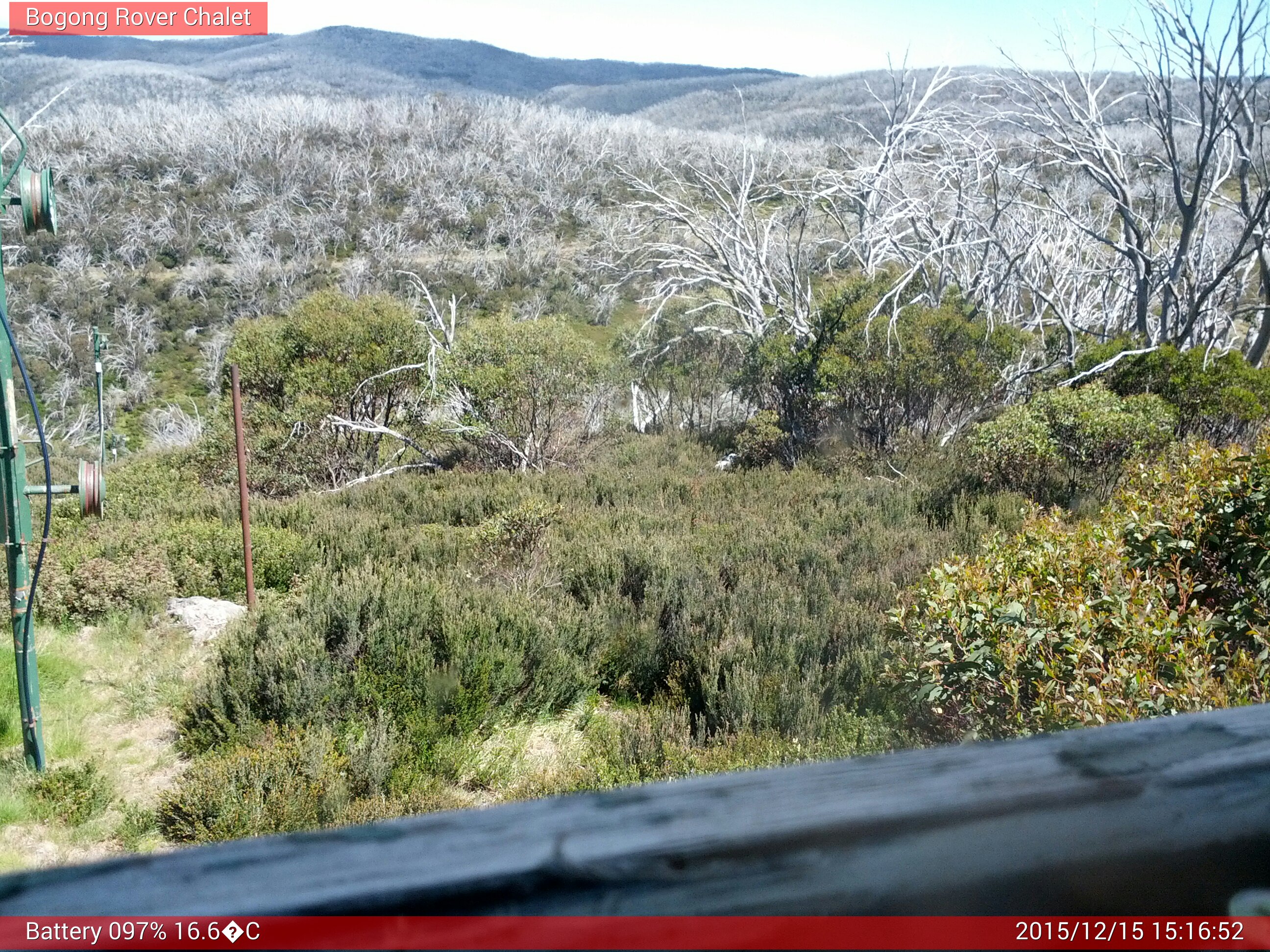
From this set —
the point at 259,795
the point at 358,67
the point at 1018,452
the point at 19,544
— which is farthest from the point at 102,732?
the point at 358,67

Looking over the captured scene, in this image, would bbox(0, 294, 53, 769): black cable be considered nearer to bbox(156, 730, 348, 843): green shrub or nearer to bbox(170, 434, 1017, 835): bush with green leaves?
bbox(170, 434, 1017, 835): bush with green leaves

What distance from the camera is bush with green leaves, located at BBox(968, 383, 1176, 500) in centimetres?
822

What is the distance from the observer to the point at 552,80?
8394cm

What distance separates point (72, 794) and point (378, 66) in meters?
80.6

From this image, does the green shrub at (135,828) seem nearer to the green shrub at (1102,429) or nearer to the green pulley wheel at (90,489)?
the green pulley wheel at (90,489)

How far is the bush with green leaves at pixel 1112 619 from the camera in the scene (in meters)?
3.01

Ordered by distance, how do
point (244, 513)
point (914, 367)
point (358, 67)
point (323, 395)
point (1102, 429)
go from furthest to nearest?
point (358, 67) < point (323, 395) < point (914, 367) < point (1102, 429) < point (244, 513)

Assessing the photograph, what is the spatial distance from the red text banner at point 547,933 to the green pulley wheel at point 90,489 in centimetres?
443

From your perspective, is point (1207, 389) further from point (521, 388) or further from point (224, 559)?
point (224, 559)

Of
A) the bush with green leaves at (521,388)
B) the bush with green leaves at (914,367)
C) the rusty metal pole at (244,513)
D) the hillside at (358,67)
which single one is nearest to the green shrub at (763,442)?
the bush with green leaves at (914,367)

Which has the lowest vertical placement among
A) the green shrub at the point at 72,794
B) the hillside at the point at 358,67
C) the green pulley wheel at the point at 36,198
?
the green shrub at the point at 72,794

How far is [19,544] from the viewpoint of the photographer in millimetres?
4418

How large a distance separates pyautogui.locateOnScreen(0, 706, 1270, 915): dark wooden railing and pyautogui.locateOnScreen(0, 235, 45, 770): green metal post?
444 cm

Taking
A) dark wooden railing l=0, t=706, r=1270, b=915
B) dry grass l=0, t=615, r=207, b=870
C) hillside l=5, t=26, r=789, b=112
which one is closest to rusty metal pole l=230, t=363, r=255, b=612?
dry grass l=0, t=615, r=207, b=870
